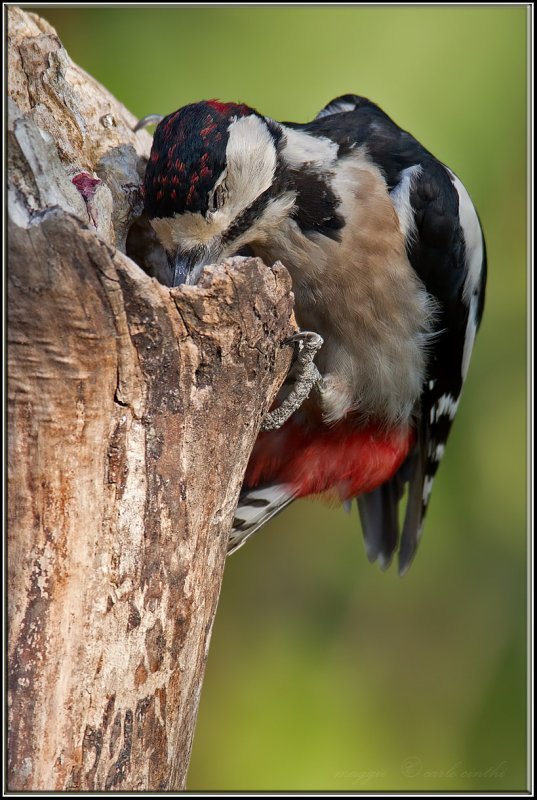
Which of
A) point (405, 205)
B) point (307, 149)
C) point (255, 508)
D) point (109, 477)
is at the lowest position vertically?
point (255, 508)

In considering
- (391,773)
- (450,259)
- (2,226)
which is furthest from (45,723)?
(391,773)

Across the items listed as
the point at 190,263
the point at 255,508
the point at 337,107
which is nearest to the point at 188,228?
the point at 190,263

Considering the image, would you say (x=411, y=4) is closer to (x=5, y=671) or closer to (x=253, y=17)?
(x=253, y=17)

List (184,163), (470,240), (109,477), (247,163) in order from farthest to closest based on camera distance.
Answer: (470,240) < (247,163) < (184,163) < (109,477)

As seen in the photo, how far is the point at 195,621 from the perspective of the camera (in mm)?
1448

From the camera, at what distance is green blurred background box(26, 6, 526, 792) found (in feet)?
8.70

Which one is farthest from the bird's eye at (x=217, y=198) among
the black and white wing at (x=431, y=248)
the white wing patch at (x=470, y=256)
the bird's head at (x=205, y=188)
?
the white wing patch at (x=470, y=256)

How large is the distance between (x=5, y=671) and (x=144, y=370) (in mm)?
526

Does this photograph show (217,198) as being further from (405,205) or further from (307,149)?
(405,205)

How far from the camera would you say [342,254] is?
6.56ft

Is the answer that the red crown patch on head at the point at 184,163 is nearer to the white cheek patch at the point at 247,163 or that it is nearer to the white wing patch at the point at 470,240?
the white cheek patch at the point at 247,163

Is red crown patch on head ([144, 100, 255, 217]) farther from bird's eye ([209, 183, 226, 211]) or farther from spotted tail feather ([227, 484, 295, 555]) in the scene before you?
spotted tail feather ([227, 484, 295, 555])

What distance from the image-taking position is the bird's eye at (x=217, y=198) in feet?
5.87

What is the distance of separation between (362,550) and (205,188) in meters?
1.81
